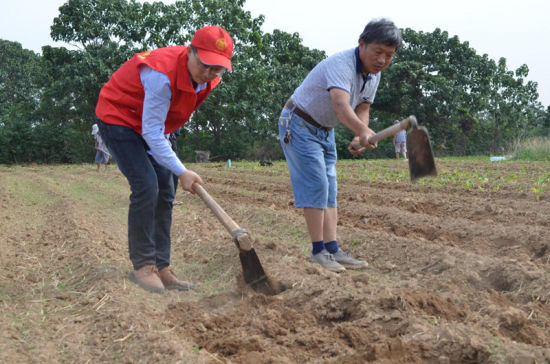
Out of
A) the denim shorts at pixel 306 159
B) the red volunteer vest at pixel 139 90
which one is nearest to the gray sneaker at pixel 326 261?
the denim shorts at pixel 306 159

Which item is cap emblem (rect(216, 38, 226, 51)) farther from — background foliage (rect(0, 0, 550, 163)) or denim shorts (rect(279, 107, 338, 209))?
background foliage (rect(0, 0, 550, 163))

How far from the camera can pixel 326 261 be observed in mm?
3648

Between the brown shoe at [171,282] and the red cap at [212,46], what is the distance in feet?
4.96

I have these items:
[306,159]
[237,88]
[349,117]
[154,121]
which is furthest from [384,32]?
[237,88]

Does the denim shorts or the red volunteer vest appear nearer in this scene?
the red volunteer vest

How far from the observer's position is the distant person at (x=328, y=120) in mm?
3318

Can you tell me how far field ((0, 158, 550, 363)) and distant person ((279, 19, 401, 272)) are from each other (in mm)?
339

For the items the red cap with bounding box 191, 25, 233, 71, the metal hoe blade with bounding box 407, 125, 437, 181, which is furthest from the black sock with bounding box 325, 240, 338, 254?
the red cap with bounding box 191, 25, 233, 71

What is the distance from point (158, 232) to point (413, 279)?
1.81 metres

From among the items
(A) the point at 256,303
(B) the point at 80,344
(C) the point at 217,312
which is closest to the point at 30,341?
(B) the point at 80,344

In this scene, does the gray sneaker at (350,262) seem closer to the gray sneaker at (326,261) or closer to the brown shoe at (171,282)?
the gray sneaker at (326,261)

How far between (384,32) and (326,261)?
167cm

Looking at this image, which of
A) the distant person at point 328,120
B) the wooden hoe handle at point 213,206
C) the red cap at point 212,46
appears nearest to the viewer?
the red cap at point 212,46

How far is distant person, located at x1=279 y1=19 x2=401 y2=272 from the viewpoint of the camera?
332 cm
